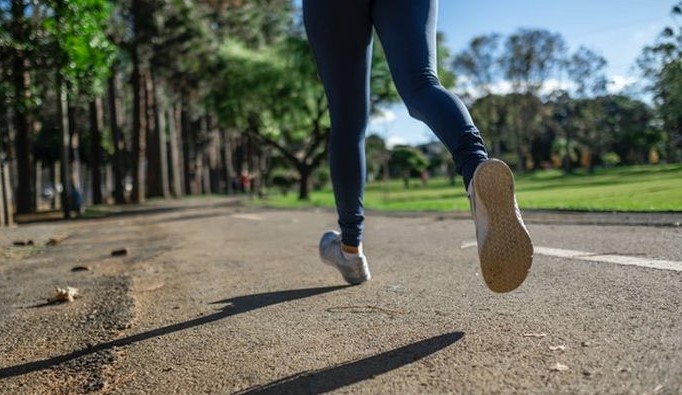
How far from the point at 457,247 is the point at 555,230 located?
1407 mm

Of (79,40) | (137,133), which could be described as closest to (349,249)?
(79,40)

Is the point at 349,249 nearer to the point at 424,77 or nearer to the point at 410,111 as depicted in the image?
the point at 410,111

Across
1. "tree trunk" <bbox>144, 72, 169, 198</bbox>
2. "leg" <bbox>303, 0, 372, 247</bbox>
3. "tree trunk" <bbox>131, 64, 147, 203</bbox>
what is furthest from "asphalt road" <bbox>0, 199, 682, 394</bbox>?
"tree trunk" <bbox>144, 72, 169, 198</bbox>

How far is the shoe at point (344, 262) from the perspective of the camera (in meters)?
2.84

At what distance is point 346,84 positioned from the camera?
8.90 feet

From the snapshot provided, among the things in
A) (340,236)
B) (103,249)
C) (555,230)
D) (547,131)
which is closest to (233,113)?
(103,249)

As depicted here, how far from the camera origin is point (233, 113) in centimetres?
2806

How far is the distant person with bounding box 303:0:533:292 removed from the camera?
184cm

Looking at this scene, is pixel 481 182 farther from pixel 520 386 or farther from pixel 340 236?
pixel 340 236

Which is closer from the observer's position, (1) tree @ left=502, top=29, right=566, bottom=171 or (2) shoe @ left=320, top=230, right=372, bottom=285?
(2) shoe @ left=320, top=230, right=372, bottom=285

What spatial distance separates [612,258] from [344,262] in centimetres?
138

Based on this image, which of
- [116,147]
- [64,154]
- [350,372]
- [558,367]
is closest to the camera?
[558,367]

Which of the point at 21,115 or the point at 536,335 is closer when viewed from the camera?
the point at 536,335

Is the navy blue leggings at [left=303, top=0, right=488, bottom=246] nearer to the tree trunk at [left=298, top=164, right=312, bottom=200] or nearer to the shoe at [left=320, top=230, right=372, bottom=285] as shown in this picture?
the shoe at [left=320, top=230, right=372, bottom=285]
